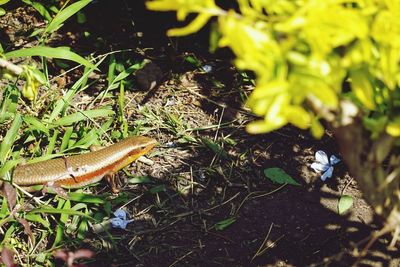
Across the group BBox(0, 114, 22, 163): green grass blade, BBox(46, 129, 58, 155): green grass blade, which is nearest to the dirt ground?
BBox(46, 129, 58, 155): green grass blade

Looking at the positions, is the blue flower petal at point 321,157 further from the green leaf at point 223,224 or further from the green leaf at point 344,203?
the green leaf at point 223,224

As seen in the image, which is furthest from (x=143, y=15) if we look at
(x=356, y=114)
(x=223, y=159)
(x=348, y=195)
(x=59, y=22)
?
(x=356, y=114)

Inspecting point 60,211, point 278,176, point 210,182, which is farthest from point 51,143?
point 278,176

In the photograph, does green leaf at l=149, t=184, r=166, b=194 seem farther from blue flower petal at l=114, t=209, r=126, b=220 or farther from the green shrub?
the green shrub

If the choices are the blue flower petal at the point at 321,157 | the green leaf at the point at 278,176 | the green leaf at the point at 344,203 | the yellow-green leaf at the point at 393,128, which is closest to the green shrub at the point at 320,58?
the yellow-green leaf at the point at 393,128

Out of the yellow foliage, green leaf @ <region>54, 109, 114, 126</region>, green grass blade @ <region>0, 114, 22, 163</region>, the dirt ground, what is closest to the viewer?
the yellow foliage

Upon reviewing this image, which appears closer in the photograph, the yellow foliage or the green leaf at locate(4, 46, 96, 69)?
the yellow foliage

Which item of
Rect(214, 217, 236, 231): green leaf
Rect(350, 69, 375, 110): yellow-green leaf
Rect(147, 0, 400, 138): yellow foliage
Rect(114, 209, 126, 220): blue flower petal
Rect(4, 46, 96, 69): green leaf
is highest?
Rect(147, 0, 400, 138): yellow foliage
